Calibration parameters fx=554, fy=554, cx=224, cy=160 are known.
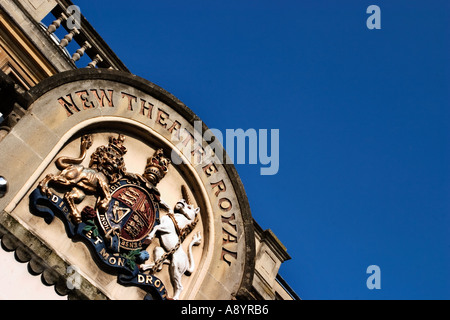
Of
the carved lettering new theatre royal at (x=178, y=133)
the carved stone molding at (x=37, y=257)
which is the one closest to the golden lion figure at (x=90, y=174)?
the carved lettering new theatre royal at (x=178, y=133)

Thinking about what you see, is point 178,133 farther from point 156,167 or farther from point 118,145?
point 118,145

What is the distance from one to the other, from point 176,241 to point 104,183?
2418mm

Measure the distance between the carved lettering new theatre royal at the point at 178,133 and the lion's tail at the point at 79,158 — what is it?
28.7 inches

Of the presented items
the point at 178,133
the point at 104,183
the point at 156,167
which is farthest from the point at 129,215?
the point at 178,133

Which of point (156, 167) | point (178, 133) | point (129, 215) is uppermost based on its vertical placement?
point (178, 133)

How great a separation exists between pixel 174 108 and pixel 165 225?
3.26 meters

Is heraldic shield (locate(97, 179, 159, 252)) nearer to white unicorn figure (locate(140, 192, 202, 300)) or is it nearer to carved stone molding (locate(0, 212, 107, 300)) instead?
white unicorn figure (locate(140, 192, 202, 300))

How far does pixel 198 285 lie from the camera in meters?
13.9

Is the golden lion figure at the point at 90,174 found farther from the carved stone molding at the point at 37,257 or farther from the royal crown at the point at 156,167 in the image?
the carved stone molding at the point at 37,257

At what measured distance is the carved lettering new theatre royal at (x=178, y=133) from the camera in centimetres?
1343

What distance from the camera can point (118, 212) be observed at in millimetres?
12938
